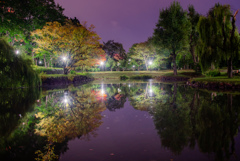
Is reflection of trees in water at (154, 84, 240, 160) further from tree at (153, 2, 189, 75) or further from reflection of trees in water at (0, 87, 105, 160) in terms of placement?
tree at (153, 2, 189, 75)

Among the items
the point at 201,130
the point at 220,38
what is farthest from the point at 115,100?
the point at 220,38

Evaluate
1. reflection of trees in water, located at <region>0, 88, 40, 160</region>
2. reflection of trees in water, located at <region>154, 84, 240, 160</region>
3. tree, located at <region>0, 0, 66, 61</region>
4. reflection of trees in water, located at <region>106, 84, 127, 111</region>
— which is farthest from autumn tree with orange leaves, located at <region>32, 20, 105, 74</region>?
reflection of trees in water, located at <region>154, 84, 240, 160</region>

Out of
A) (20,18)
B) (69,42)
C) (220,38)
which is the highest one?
(20,18)

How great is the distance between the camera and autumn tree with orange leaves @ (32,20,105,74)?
26.7 meters

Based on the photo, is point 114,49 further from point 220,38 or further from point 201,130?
point 201,130

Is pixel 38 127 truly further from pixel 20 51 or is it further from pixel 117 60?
pixel 117 60

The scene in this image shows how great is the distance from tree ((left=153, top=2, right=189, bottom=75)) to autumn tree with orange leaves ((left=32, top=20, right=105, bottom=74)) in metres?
14.0

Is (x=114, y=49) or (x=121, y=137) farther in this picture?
(x=114, y=49)

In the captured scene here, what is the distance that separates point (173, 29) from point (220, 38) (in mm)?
18861

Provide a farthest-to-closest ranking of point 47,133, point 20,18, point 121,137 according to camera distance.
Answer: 1. point 20,18
2. point 47,133
3. point 121,137

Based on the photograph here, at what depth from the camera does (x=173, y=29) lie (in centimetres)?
3616

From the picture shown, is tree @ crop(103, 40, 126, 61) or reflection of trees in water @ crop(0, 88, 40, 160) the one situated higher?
tree @ crop(103, 40, 126, 61)

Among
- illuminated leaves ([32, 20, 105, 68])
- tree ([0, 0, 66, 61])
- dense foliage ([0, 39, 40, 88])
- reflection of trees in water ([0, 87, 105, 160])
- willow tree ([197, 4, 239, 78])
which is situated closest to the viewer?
reflection of trees in water ([0, 87, 105, 160])

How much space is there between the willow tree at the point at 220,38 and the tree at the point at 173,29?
56.3 ft
